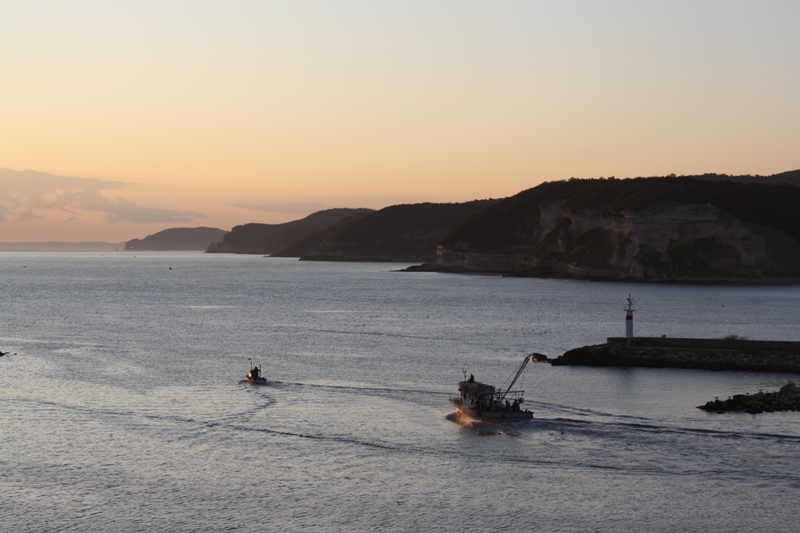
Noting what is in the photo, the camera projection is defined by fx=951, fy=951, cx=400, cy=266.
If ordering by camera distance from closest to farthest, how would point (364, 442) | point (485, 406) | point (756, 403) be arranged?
point (364, 442) → point (485, 406) → point (756, 403)

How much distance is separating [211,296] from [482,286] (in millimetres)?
49670

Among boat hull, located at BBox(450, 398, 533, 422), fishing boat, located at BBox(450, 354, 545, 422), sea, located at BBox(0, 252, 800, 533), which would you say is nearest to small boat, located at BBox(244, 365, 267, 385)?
sea, located at BBox(0, 252, 800, 533)

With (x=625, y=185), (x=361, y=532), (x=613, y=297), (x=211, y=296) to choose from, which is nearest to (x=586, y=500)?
(x=361, y=532)

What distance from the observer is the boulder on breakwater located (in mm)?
41656

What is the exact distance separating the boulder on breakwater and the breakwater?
12.2 metres

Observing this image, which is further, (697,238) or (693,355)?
(697,238)

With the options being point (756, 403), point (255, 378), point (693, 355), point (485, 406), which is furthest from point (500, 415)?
point (693, 355)

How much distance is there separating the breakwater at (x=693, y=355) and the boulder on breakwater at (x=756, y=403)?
40.0 feet

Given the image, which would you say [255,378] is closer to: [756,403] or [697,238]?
[756,403]

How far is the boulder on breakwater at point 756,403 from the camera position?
4166cm

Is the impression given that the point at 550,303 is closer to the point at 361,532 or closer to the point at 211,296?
the point at 211,296

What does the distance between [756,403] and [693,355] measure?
16.1 meters

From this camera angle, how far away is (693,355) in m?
57.9

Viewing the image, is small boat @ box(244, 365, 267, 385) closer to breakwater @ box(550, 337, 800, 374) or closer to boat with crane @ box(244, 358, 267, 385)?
boat with crane @ box(244, 358, 267, 385)
